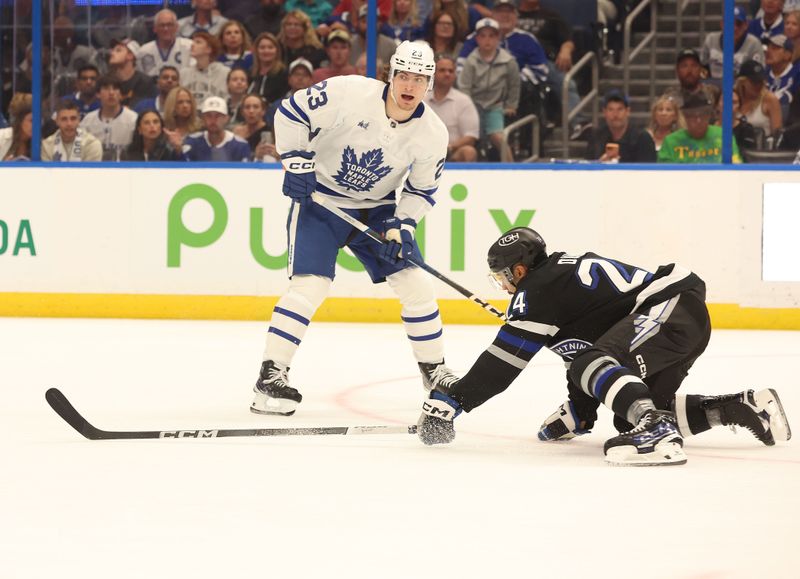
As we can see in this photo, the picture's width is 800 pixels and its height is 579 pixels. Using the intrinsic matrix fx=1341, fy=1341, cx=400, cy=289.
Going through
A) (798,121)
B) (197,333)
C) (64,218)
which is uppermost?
(798,121)

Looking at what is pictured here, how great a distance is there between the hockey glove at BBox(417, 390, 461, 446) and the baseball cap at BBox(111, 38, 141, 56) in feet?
15.3

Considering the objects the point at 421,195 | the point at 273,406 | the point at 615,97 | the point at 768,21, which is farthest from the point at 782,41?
the point at 273,406

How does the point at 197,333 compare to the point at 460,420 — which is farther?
the point at 197,333

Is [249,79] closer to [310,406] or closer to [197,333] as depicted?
[197,333]

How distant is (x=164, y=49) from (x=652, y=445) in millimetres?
5103

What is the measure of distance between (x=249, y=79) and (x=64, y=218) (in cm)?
129

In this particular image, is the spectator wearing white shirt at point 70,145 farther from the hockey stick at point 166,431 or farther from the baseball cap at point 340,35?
the hockey stick at point 166,431

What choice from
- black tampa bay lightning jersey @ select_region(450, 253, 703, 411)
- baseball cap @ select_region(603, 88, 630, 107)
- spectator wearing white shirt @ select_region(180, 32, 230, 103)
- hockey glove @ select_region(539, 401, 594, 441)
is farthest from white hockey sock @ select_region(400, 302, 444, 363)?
spectator wearing white shirt @ select_region(180, 32, 230, 103)

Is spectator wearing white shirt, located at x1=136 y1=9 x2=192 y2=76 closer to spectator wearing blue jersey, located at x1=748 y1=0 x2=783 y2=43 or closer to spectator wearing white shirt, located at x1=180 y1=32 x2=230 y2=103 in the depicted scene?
spectator wearing white shirt, located at x1=180 y1=32 x2=230 y2=103

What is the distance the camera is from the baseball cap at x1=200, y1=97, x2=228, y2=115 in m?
7.53

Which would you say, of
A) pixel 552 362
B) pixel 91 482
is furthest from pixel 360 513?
pixel 552 362

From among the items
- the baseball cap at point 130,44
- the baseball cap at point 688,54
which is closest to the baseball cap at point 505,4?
the baseball cap at point 688,54

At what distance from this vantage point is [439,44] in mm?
7371

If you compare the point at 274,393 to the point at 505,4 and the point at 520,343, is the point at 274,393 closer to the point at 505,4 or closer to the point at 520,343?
the point at 520,343
